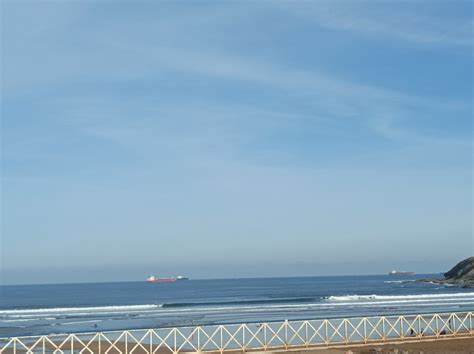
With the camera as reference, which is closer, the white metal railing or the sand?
the sand

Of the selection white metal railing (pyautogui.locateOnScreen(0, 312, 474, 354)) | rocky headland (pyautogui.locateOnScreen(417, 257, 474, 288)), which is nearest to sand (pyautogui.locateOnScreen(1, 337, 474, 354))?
white metal railing (pyautogui.locateOnScreen(0, 312, 474, 354))

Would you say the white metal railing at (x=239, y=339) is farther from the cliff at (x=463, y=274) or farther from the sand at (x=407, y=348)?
the cliff at (x=463, y=274)

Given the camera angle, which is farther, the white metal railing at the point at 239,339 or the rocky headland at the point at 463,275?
the rocky headland at the point at 463,275

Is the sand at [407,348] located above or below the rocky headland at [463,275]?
below

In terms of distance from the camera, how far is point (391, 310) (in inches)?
1994

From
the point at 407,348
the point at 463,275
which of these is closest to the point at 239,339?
the point at 407,348

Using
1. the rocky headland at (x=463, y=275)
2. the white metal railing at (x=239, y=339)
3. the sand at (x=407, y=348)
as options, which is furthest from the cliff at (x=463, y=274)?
the sand at (x=407, y=348)

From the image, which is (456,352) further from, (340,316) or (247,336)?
(340,316)

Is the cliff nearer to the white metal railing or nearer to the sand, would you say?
the white metal railing

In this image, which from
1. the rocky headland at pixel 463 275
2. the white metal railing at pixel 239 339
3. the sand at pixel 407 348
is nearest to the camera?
the sand at pixel 407 348

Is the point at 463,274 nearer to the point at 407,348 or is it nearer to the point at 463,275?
the point at 463,275

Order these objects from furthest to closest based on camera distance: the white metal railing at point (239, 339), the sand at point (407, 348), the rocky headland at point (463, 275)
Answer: the rocky headland at point (463, 275) → the white metal railing at point (239, 339) → the sand at point (407, 348)

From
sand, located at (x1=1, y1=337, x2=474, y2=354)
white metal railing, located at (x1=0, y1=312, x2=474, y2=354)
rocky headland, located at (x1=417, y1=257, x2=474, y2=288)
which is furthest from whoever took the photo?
rocky headland, located at (x1=417, y1=257, x2=474, y2=288)

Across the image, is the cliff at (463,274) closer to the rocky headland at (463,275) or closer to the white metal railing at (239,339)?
the rocky headland at (463,275)
